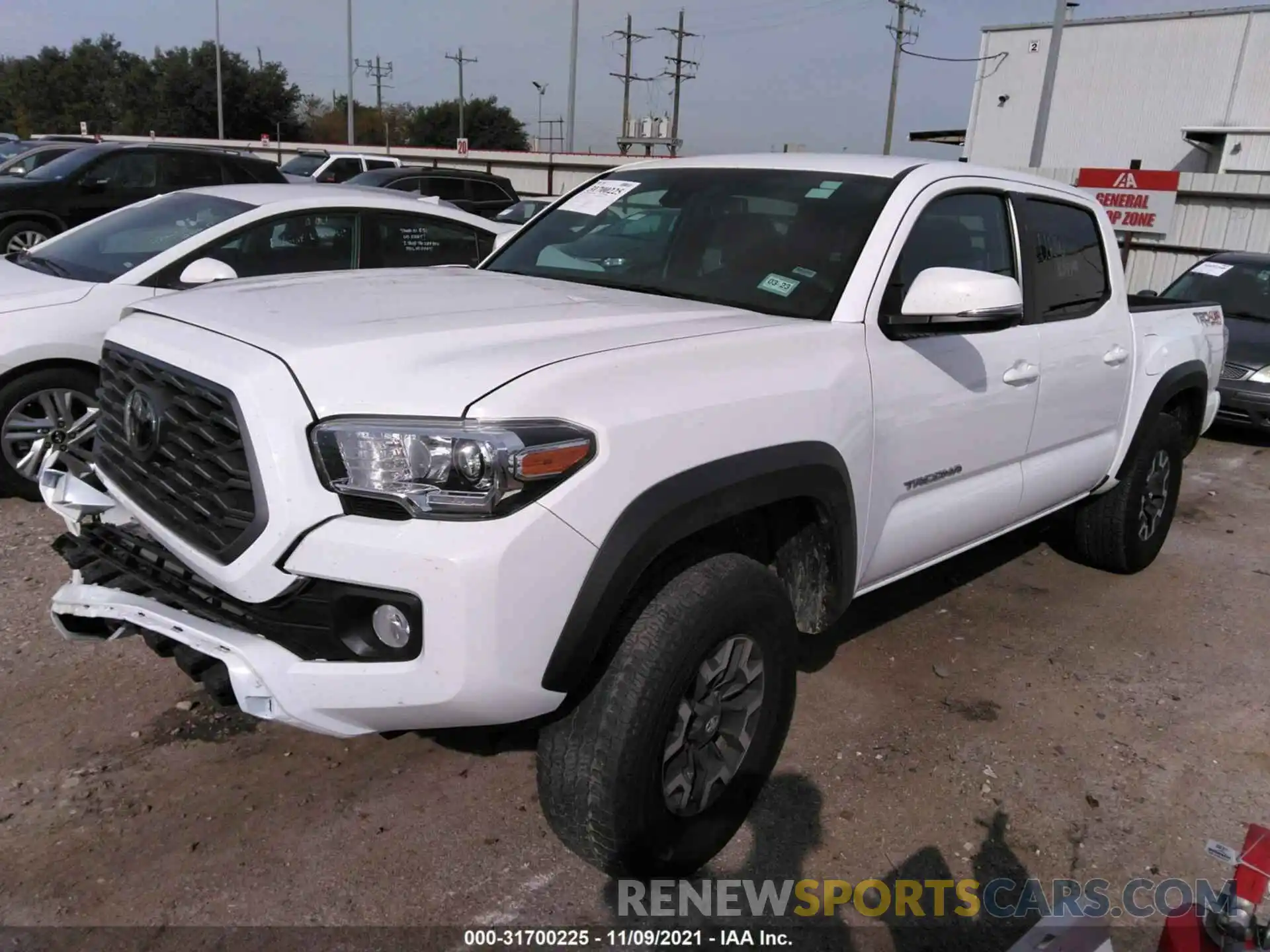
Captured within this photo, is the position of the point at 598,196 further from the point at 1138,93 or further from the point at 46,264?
the point at 1138,93

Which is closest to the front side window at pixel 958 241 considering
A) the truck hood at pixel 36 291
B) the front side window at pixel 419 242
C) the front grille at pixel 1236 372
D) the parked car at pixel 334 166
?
the front side window at pixel 419 242

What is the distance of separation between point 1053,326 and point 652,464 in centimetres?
233

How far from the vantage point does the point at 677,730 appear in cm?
254

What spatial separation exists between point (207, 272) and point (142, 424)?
75.2 inches

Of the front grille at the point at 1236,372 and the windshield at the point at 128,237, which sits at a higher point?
the windshield at the point at 128,237

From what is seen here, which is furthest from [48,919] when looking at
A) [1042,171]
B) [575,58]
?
[575,58]

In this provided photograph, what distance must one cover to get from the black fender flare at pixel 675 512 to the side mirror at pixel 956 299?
541 millimetres

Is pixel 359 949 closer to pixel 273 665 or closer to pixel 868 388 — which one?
pixel 273 665

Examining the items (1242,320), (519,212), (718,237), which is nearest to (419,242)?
(718,237)

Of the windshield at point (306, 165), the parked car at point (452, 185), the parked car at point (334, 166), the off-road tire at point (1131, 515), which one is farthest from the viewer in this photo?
the windshield at point (306, 165)

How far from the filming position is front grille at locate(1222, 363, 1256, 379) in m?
8.48

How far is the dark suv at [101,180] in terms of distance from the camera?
10391 mm

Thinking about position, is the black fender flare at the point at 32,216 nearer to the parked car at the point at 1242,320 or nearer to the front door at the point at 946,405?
the front door at the point at 946,405

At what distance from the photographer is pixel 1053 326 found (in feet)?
12.9
